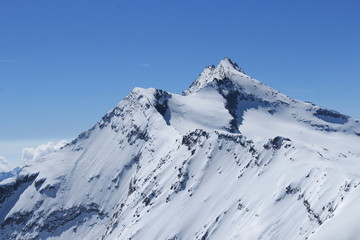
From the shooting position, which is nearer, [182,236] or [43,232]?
Answer: [182,236]

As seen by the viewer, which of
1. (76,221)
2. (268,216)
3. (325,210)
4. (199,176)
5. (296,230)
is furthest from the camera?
(76,221)

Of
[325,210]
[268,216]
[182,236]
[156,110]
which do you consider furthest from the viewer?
[156,110]

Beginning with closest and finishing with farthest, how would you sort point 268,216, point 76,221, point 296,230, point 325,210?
1. point 325,210
2. point 296,230
3. point 268,216
4. point 76,221

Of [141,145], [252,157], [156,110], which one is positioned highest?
[156,110]

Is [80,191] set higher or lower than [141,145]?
lower

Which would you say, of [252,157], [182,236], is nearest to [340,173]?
[252,157]

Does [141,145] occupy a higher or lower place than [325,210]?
higher

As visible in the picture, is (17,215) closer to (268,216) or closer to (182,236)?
(182,236)

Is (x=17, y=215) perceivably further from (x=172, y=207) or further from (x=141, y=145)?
(x=172, y=207)

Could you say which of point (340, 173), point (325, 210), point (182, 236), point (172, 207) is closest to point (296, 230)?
point (325, 210)
